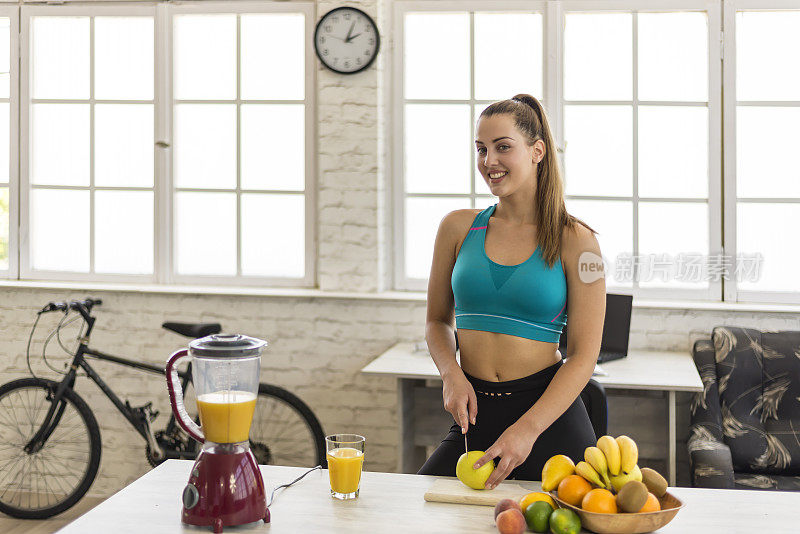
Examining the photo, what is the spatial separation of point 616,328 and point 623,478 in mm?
2163

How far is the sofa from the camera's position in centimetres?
337

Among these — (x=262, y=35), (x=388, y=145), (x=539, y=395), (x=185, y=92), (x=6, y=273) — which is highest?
(x=262, y=35)

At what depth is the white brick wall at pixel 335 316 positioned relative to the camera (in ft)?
13.1

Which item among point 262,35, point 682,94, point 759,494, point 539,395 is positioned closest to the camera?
point 759,494

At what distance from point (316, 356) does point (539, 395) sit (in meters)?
2.16

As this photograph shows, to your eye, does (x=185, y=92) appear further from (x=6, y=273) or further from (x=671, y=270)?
(x=671, y=270)

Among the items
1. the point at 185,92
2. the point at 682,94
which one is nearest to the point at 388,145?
the point at 185,92

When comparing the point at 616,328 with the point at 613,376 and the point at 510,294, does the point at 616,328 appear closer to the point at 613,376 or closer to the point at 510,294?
the point at 613,376

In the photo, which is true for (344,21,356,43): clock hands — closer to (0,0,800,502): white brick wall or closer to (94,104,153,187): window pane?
(0,0,800,502): white brick wall

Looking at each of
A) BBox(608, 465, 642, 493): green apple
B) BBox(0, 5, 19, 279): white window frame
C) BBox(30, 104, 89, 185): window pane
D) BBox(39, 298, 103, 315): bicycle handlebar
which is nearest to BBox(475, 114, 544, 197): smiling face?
BBox(608, 465, 642, 493): green apple

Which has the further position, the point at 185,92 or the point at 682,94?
the point at 185,92

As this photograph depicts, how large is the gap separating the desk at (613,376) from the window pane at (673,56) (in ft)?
3.90

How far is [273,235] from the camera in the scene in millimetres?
4203

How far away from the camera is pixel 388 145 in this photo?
4.09m
